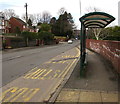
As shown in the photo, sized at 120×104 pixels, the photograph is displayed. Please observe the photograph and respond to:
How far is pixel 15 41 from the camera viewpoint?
32.3 m

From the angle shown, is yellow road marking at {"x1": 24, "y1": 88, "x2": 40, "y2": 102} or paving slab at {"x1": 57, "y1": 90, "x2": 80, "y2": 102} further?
yellow road marking at {"x1": 24, "y1": 88, "x2": 40, "y2": 102}

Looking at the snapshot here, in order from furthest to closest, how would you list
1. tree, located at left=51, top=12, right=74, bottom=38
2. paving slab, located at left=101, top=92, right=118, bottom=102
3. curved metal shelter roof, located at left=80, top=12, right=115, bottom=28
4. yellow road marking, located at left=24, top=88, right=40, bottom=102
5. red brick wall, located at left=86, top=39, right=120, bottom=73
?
tree, located at left=51, top=12, right=74, bottom=38
red brick wall, located at left=86, top=39, right=120, bottom=73
curved metal shelter roof, located at left=80, top=12, right=115, bottom=28
yellow road marking, located at left=24, top=88, right=40, bottom=102
paving slab, located at left=101, top=92, right=118, bottom=102

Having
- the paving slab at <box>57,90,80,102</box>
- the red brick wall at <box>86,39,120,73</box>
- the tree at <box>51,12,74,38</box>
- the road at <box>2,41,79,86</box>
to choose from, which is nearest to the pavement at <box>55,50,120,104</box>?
the paving slab at <box>57,90,80,102</box>

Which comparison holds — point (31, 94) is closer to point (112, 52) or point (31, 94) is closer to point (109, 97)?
point (109, 97)

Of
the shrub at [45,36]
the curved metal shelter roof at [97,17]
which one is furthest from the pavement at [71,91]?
the shrub at [45,36]

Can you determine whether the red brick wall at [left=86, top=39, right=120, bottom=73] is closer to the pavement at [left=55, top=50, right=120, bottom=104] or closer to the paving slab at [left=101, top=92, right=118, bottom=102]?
the pavement at [left=55, top=50, right=120, bottom=104]

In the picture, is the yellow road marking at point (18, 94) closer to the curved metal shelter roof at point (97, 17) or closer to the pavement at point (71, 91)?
the pavement at point (71, 91)

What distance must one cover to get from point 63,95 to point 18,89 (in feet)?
5.98

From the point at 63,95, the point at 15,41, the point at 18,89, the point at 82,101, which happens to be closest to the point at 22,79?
the point at 18,89

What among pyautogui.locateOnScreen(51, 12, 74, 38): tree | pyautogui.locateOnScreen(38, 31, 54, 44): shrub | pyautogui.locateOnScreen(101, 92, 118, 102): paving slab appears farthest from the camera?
pyautogui.locateOnScreen(51, 12, 74, 38): tree

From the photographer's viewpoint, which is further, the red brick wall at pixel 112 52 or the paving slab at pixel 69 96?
the red brick wall at pixel 112 52

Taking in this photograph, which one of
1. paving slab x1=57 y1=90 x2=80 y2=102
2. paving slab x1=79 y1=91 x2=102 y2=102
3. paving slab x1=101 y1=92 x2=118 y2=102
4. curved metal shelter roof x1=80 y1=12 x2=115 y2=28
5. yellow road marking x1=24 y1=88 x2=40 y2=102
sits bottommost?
yellow road marking x1=24 y1=88 x2=40 y2=102

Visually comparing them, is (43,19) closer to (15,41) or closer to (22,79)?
(15,41)

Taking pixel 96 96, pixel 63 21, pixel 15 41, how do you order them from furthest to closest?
1. pixel 63 21
2. pixel 15 41
3. pixel 96 96
